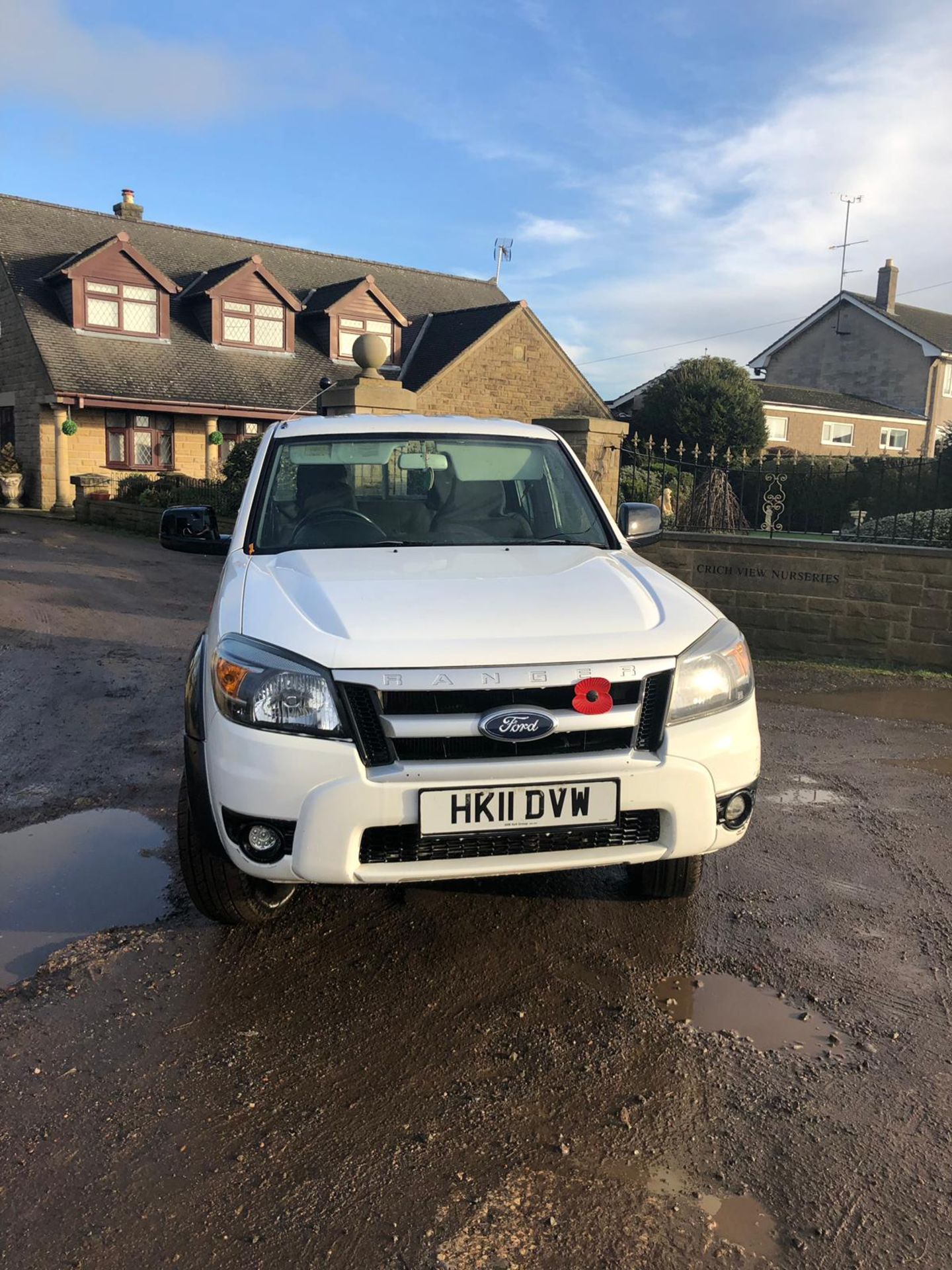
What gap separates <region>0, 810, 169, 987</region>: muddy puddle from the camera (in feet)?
11.4

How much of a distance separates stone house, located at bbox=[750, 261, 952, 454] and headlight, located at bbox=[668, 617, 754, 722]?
126 ft

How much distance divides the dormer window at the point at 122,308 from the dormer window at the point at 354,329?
5.46 metres

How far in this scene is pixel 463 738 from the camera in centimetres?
291

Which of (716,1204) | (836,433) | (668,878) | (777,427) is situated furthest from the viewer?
(836,433)

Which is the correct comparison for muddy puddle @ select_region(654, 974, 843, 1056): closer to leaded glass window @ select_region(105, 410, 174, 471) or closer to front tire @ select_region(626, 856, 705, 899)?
front tire @ select_region(626, 856, 705, 899)

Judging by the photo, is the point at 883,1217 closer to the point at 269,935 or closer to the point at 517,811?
the point at 517,811

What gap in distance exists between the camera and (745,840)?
452 cm

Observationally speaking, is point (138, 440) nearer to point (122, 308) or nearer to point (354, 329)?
point (122, 308)

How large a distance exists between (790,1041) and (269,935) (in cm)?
176

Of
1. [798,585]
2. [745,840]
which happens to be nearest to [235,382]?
[798,585]

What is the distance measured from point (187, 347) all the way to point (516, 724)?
89.7 feet

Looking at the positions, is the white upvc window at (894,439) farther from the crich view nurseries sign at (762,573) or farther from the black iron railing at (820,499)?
the crich view nurseries sign at (762,573)

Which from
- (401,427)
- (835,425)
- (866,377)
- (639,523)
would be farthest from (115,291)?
(866,377)

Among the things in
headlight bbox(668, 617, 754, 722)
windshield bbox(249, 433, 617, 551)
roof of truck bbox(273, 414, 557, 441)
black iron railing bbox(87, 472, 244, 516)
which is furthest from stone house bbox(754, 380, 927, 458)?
headlight bbox(668, 617, 754, 722)
